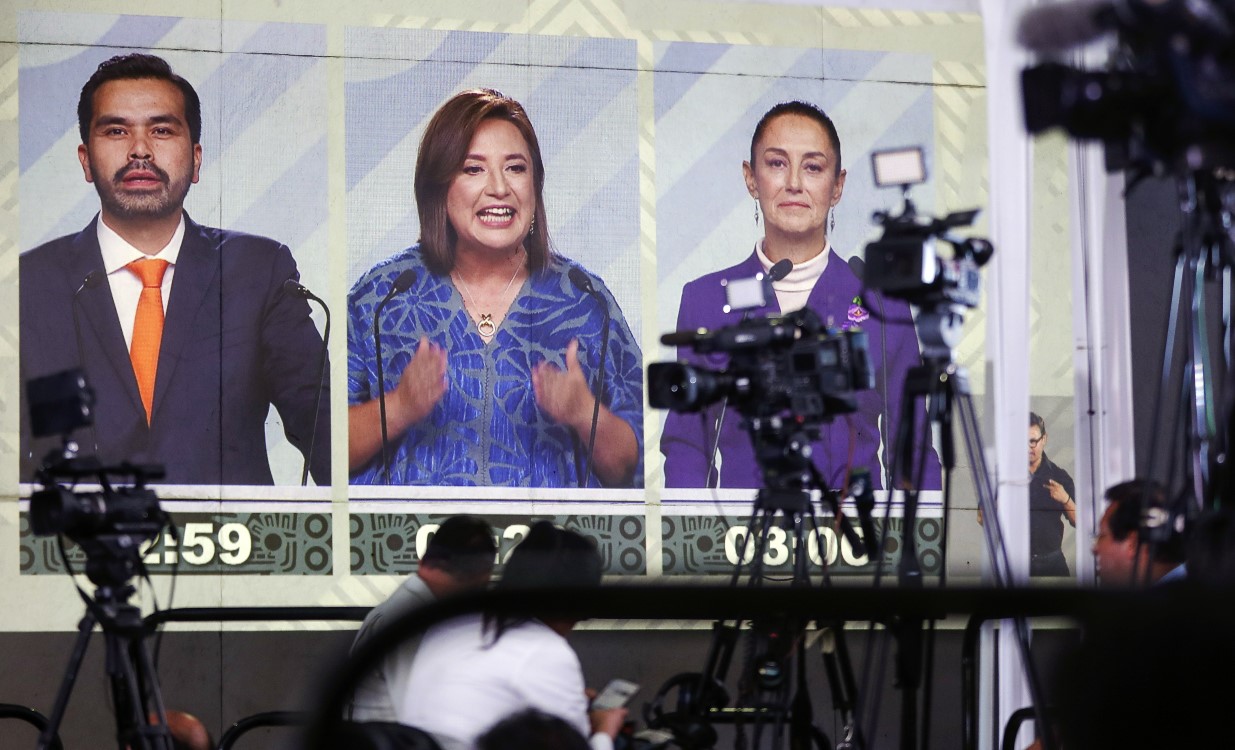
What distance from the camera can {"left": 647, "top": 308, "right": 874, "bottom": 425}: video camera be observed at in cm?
319

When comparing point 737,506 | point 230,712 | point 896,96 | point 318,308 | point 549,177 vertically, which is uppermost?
point 896,96

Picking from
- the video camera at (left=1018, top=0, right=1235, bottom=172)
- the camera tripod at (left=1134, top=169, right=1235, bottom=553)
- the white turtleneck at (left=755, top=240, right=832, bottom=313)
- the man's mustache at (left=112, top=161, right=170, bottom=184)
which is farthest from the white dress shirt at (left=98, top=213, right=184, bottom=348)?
the video camera at (left=1018, top=0, right=1235, bottom=172)

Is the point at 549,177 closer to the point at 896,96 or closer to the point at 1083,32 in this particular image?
the point at 896,96

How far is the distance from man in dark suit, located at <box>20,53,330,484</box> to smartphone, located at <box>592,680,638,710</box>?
185 inches

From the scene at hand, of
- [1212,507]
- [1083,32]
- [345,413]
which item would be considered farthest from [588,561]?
[345,413]

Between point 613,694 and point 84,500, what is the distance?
2665 mm

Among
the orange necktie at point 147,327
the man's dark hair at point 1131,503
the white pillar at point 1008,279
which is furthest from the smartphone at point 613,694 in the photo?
the orange necktie at point 147,327

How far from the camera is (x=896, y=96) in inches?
227

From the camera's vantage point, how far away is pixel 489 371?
213 inches

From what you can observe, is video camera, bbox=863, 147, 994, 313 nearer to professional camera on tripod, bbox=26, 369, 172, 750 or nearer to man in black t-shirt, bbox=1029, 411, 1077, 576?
professional camera on tripod, bbox=26, 369, 172, 750

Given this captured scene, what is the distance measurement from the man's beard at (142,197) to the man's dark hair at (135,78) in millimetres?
173

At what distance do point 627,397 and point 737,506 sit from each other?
2.03 ft

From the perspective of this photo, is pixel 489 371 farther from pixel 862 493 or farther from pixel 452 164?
pixel 862 493

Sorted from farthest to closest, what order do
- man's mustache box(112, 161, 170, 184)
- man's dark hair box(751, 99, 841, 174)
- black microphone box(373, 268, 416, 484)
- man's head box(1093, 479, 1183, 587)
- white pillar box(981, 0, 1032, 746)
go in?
1. man's dark hair box(751, 99, 841, 174)
2. black microphone box(373, 268, 416, 484)
3. man's mustache box(112, 161, 170, 184)
4. white pillar box(981, 0, 1032, 746)
5. man's head box(1093, 479, 1183, 587)
